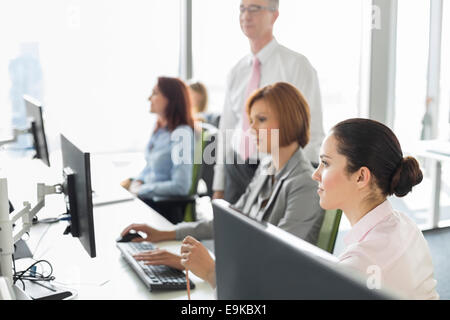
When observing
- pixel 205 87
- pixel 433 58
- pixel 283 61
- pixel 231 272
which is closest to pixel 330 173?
pixel 231 272

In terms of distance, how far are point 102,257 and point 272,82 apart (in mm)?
1395

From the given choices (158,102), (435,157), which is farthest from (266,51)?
(435,157)

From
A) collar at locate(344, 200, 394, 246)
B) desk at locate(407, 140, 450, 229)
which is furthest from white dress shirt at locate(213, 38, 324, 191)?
collar at locate(344, 200, 394, 246)

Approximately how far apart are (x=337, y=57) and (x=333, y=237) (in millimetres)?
2051

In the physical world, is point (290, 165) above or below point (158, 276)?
above

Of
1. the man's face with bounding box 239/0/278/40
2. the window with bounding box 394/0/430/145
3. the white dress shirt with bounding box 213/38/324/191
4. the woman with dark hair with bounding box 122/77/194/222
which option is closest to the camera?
the white dress shirt with bounding box 213/38/324/191

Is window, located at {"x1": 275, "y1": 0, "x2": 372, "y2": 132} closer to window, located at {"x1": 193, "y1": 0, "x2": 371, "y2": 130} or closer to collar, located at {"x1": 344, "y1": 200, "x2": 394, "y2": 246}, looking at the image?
window, located at {"x1": 193, "y1": 0, "x2": 371, "y2": 130}

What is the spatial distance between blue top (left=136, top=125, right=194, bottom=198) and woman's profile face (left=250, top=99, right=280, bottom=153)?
801mm

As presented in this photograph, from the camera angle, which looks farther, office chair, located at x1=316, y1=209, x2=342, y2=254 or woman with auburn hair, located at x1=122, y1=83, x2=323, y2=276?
woman with auburn hair, located at x1=122, y1=83, x2=323, y2=276

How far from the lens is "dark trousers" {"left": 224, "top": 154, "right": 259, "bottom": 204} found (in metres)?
2.56

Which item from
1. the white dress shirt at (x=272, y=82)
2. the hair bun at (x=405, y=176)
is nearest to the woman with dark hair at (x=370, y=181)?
the hair bun at (x=405, y=176)

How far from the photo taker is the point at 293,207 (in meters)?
1.72

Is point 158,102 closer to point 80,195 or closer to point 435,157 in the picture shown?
point 80,195

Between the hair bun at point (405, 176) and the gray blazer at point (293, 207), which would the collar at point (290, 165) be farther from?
the hair bun at point (405, 176)
